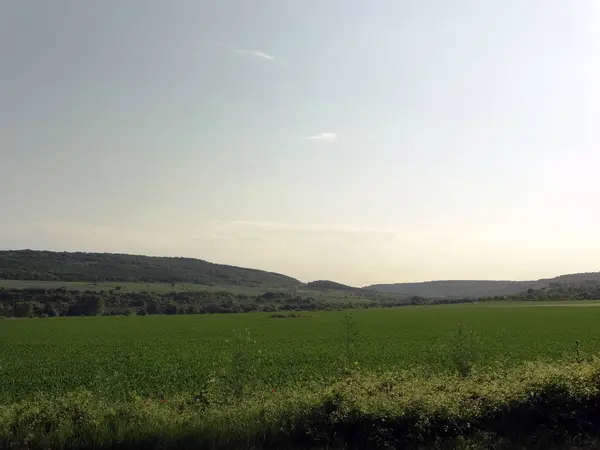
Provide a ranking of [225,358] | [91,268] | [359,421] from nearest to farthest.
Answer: [359,421] < [225,358] < [91,268]

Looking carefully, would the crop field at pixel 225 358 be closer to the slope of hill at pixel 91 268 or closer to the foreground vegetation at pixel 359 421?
the foreground vegetation at pixel 359 421

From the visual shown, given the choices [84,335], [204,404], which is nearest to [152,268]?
[84,335]

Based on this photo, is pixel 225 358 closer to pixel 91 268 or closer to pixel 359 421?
pixel 359 421

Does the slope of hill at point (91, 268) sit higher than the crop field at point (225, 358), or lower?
higher

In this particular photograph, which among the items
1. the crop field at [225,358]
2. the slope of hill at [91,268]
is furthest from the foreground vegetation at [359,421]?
the slope of hill at [91,268]

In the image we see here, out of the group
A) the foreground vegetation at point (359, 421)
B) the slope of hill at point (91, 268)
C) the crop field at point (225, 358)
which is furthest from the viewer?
the slope of hill at point (91, 268)

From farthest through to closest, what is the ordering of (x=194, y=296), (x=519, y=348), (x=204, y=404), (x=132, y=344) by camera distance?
(x=194, y=296) → (x=132, y=344) → (x=519, y=348) → (x=204, y=404)

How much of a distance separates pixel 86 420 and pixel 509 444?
8.01m

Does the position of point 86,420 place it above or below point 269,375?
above

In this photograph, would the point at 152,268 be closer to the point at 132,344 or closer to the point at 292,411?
the point at 132,344

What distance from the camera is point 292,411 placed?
9867 mm

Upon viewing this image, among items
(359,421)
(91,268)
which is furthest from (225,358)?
(91,268)

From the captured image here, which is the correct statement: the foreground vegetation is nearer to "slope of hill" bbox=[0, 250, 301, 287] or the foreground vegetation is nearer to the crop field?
the crop field

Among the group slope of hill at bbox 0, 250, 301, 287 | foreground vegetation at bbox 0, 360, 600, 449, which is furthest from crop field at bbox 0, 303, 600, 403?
slope of hill at bbox 0, 250, 301, 287
